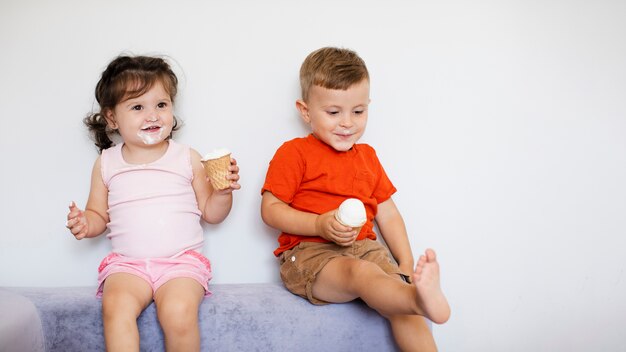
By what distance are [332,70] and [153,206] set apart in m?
0.74

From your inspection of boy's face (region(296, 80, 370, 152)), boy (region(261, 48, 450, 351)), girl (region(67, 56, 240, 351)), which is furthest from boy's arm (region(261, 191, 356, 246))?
boy's face (region(296, 80, 370, 152))

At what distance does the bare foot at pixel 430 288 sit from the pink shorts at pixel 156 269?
736mm

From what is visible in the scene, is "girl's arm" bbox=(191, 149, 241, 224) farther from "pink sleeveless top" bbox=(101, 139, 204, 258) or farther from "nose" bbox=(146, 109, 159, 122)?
"nose" bbox=(146, 109, 159, 122)

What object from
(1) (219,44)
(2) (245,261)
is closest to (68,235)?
(2) (245,261)

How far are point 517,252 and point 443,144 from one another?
1.71ft

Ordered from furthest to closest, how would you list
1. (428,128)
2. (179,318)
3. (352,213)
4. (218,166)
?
(428,128) < (218,166) < (179,318) < (352,213)

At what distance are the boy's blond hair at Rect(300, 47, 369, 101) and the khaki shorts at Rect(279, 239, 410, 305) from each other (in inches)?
20.1

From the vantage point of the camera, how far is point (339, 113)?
72.7 inches

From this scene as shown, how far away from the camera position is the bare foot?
1.38 meters

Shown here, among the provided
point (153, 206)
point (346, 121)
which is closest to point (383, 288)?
point (346, 121)

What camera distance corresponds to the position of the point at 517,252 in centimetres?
222

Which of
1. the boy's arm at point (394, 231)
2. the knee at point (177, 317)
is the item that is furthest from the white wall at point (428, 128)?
the knee at point (177, 317)

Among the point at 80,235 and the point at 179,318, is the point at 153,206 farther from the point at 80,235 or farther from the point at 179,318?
the point at 179,318

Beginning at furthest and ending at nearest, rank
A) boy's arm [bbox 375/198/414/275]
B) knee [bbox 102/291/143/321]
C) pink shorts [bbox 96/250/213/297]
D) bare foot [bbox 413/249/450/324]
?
boy's arm [bbox 375/198/414/275] → pink shorts [bbox 96/250/213/297] → knee [bbox 102/291/143/321] → bare foot [bbox 413/249/450/324]
